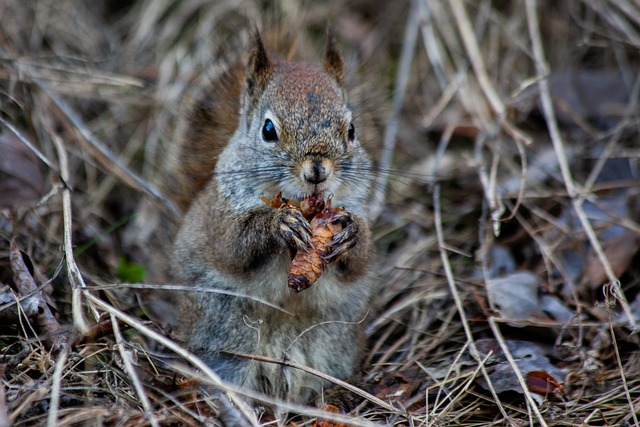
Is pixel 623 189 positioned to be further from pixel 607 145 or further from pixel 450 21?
pixel 450 21

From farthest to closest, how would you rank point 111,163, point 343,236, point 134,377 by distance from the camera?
point 111,163 < point 343,236 < point 134,377

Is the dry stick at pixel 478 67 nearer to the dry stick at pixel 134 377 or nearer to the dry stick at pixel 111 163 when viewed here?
the dry stick at pixel 111 163

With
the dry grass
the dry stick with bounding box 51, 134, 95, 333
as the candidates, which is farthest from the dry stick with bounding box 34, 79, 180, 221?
the dry stick with bounding box 51, 134, 95, 333

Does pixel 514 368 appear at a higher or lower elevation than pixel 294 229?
lower

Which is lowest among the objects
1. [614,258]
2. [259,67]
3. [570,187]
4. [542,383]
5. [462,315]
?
[542,383]

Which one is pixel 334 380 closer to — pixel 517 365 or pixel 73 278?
pixel 517 365

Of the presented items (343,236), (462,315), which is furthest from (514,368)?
(343,236)

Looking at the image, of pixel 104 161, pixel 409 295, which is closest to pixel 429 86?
pixel 409 295
